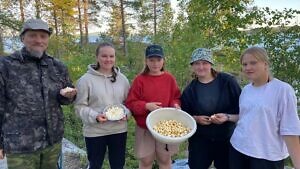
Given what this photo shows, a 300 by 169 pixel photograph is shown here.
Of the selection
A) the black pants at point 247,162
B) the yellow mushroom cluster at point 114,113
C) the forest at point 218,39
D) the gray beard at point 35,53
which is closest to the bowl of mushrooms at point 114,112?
the yellow mushroom cluster at point 114,113

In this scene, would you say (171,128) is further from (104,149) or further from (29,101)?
(29,101)

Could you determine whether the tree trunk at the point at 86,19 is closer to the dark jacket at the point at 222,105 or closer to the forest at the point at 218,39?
the forest at the point at 218,39

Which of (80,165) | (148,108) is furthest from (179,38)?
(148,108)

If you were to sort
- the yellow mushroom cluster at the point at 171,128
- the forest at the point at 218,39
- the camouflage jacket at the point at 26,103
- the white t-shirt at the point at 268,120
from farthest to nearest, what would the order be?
the forest at the point at 218,39 → the yellow mushroom cluster at the point at 171,128 → the camouflage jacket at the point at 26,103 → the white t-shirt at the point at 268,120

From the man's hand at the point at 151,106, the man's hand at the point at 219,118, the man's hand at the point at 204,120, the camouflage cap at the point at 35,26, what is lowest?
the man's hand at the point at 204,120

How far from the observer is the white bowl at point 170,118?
2.72 meters

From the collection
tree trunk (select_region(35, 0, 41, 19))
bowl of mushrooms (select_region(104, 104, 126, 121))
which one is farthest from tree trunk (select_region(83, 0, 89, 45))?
bowl of mushrooms (select_region(104, 104, 126, 121))

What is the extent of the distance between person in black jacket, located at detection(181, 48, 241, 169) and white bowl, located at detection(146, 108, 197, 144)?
8 centimetres

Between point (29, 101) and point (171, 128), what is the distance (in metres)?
1.17

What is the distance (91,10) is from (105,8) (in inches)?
44.5

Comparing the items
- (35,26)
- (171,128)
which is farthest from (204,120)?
(35,26)

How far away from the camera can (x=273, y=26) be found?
8.72 m

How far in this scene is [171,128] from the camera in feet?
9.41

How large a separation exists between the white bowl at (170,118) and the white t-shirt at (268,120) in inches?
18.2
